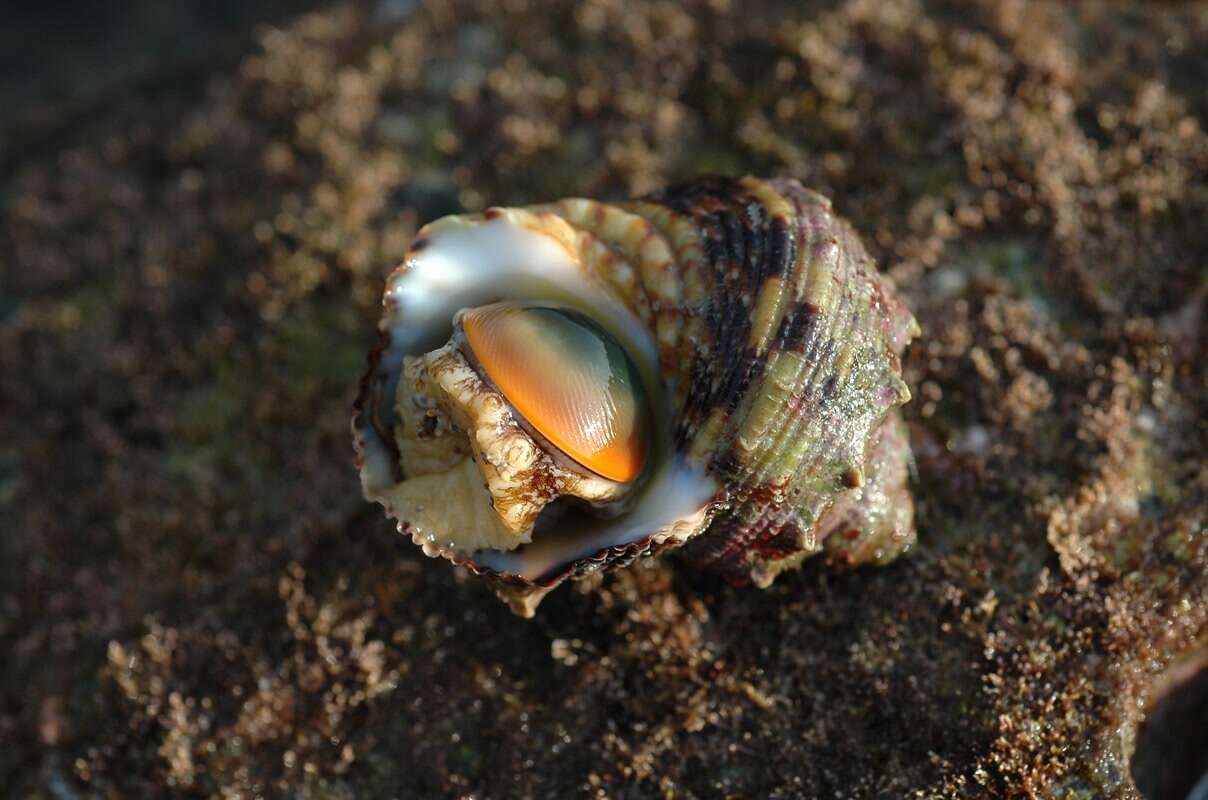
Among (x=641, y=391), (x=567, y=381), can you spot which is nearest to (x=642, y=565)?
(x=641, y=391)

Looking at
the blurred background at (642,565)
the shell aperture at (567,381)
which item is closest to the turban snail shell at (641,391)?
the shell aperture at (567,381)

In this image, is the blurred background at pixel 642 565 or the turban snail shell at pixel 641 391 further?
the blurred background at pixel 642 565

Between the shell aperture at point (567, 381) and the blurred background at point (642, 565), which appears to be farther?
the blurred background at point (642, 565)

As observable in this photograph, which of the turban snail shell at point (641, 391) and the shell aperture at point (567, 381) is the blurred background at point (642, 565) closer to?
the turban snail shell at point (641, 391)

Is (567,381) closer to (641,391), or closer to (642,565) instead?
(641,391)

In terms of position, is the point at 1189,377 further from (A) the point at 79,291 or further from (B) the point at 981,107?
(A) the point at 79,291
